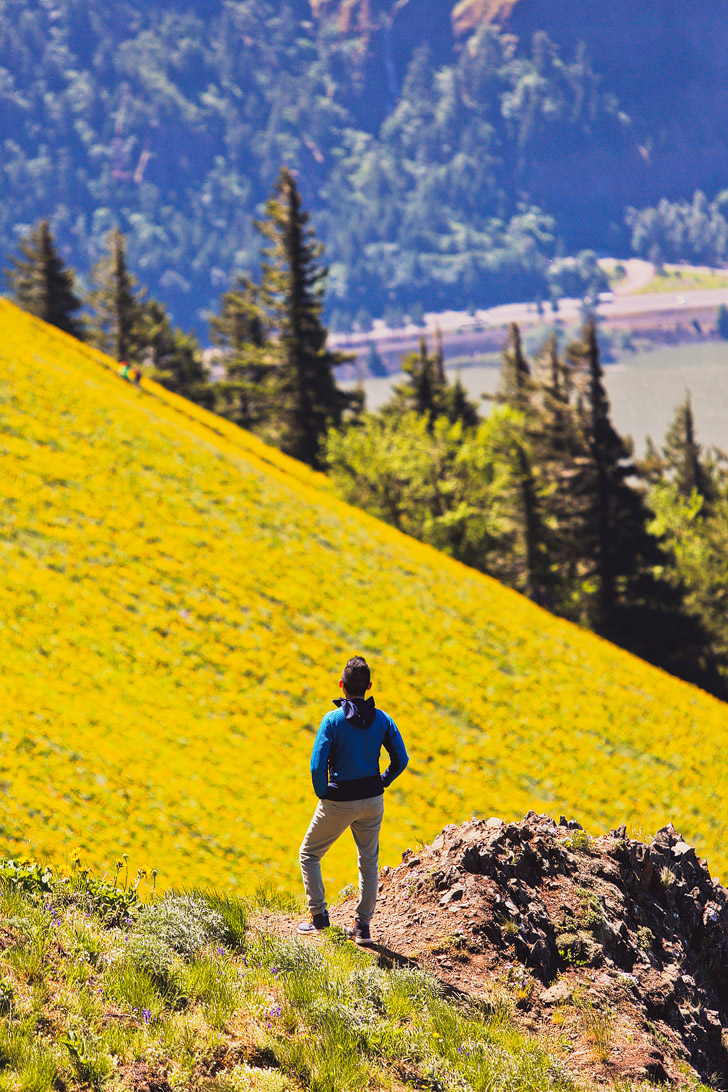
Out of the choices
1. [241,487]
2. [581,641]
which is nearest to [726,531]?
[581,641]

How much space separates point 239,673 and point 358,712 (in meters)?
8.82

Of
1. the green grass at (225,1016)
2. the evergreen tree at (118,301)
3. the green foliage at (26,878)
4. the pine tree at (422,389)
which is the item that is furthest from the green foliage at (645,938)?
the evergreen tree at (118,301)

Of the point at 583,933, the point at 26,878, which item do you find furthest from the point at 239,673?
the point at 583,933

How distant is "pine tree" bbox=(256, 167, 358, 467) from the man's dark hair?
39.3 m

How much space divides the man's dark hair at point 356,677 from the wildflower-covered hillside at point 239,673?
504 centimetres

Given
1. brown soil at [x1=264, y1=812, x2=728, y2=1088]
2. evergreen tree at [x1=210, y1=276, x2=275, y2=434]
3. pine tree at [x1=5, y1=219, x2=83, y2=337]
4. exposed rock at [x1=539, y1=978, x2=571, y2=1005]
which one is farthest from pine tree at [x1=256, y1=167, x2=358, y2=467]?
→ exposed rock at [x1=539, y1=978, x2=571, y2=1005]

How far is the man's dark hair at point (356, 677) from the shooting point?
7.09 meters

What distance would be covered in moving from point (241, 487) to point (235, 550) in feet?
13.5

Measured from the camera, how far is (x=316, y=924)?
770cm

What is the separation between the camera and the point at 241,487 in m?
23.5

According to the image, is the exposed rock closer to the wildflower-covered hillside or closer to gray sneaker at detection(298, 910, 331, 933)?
gray sneaker at detection(298, 910, 331, 933)

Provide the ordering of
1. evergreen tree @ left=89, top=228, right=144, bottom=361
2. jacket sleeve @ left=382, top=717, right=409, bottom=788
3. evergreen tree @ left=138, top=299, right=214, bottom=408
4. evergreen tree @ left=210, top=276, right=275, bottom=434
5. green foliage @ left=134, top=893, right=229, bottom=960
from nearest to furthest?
green foliage @ left=134, top=893, right=229, bottom=960 → jacket sleeve @ left=382, top=717, right=409, bottom=788 → evergreen tree @ left=210, top=276, right=275, bottom=434 → evergreen tree @ left=89, top=228, right=144, bottom=361 → evergreen tree @ left=138, top=299, right=214, bottom=408

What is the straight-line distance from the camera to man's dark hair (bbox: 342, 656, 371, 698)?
709 cm

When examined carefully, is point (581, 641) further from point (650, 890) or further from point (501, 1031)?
point (501, 1031)
